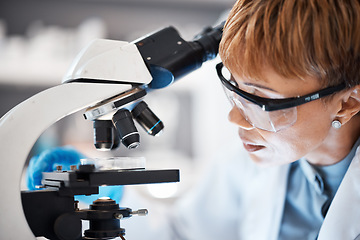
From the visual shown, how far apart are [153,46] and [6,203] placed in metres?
0.43

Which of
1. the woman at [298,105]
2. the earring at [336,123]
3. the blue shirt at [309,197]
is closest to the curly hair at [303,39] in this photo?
the woman at [298,105]

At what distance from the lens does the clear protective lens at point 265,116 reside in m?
0.92

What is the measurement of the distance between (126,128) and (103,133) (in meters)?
0.07

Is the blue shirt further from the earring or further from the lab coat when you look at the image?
the earring

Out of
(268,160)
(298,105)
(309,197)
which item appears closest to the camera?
(298,105)

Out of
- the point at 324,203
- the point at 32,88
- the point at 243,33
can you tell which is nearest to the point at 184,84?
the point at 32,88

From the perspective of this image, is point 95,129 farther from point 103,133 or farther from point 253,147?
point 253,147

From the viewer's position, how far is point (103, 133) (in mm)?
887

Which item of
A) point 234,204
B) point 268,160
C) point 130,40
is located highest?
point 130,40

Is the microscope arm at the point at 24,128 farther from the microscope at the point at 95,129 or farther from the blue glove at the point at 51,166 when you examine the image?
the blue glove at the point at 51,166

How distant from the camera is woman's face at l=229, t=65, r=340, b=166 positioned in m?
0.90

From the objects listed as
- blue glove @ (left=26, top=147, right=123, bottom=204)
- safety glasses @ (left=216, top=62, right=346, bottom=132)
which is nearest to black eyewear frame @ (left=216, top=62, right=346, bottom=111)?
safety glasses @ (left=216, top=62, right=346, bottom=132)

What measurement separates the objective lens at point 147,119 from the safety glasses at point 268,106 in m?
0.19

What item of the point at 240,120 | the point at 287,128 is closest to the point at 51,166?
the point at 240,120
